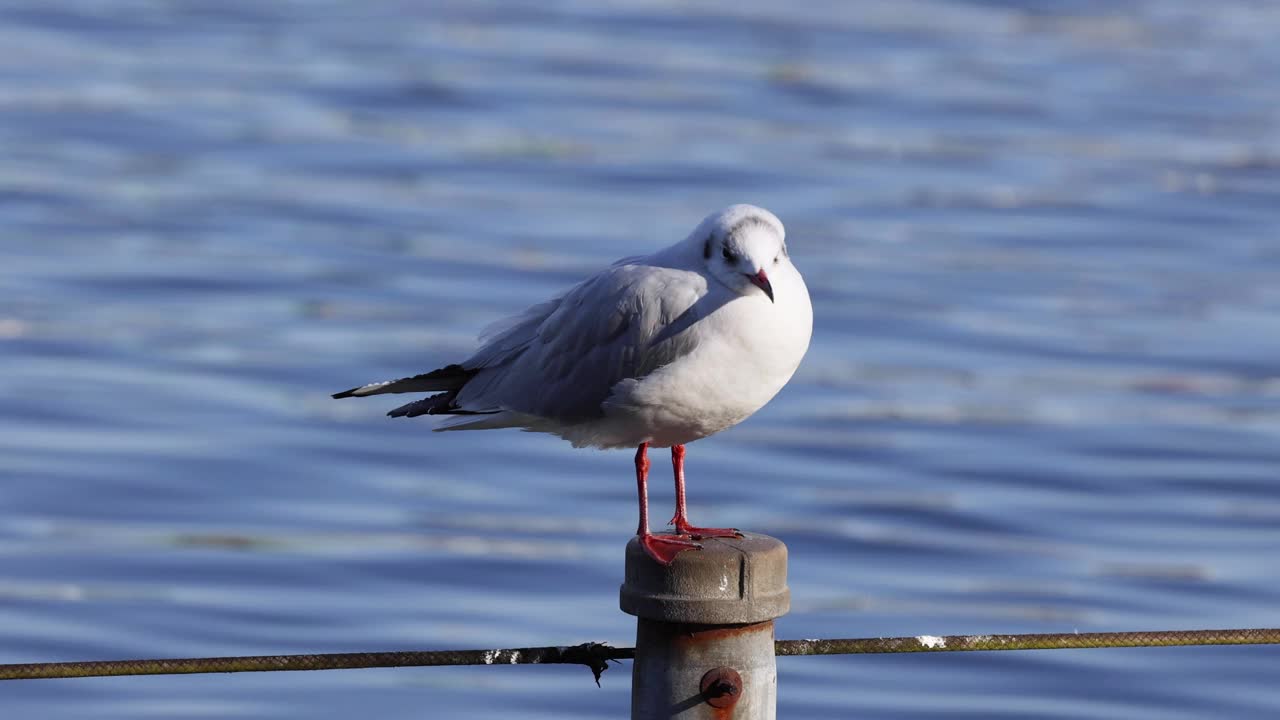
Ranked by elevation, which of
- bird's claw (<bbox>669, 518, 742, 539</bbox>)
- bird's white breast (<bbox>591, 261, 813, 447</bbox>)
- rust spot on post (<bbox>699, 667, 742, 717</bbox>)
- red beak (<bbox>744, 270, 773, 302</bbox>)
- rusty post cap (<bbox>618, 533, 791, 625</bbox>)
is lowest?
rust spot on post (<bbox>699, 667, 742, 717</bbox>)

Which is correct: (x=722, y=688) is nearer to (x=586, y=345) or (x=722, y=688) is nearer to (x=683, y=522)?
(x=683, y=522)

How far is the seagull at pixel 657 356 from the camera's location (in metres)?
6.10

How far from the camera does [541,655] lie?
18.9 feet

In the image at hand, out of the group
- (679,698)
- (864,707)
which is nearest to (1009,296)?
(864,707)

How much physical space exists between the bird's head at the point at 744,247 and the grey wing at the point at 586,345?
117 mm

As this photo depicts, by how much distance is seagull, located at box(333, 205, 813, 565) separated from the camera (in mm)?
6098

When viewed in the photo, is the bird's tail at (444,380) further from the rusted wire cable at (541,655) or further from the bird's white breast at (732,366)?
the rusted wire cable at (541,655)

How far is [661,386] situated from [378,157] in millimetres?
18370

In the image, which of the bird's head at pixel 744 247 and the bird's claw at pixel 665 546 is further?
the bird's head at pixel 744 247

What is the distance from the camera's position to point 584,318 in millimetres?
6602

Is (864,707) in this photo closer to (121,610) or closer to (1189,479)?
(121,610)

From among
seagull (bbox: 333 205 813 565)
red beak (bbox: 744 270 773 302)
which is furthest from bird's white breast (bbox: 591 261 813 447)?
red beak (bbox: 744 270 773 302)

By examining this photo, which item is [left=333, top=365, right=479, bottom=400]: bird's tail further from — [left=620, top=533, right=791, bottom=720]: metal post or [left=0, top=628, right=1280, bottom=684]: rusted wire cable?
[left=620, top=533, right=791, bottom=720]: metal post

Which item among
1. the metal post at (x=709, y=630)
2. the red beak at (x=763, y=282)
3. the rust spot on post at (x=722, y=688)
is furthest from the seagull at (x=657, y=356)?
the rust spot on post at (x=722, y=688)
